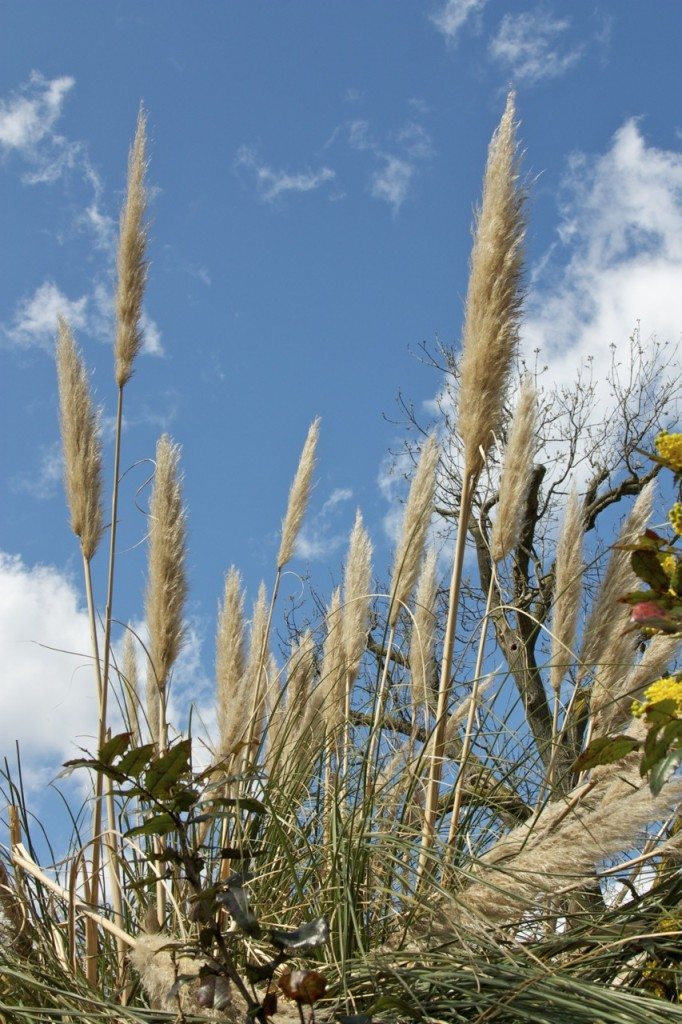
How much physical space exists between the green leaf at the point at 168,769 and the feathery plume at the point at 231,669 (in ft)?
4.34

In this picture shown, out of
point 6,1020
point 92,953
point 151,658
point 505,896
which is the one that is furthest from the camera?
point 151,658

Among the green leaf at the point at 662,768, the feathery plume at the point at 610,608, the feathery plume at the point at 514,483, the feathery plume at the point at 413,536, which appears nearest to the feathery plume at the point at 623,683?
the feathery plume at the point at 610,608

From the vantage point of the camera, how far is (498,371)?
108 inches

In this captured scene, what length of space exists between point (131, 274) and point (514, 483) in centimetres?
138

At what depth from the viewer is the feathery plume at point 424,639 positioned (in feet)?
10.6

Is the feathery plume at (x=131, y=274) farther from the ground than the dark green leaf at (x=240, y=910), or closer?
farther from the ground

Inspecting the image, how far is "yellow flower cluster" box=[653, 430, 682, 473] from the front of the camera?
1.58 metres

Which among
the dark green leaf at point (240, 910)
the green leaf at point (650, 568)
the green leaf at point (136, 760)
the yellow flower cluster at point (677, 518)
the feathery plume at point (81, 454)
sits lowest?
the dark green leaf at point (240, 910)

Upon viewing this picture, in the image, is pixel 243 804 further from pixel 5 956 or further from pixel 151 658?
pixel 151 658

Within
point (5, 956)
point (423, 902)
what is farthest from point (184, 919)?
point (423, 902)

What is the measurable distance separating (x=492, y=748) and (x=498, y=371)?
101cm

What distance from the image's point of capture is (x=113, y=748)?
147cm

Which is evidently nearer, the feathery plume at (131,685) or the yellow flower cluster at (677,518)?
the yellow flower cluster at (677,518)

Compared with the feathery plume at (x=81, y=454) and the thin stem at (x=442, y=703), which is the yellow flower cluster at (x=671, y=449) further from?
the feathery plume at (x=81, y=454)
